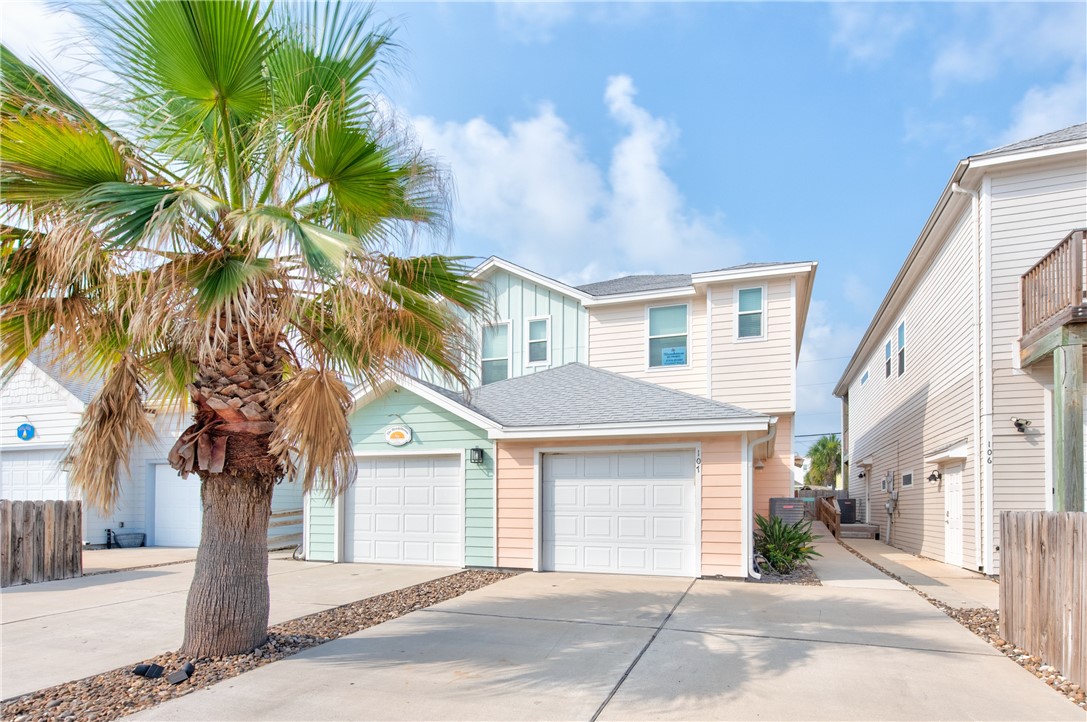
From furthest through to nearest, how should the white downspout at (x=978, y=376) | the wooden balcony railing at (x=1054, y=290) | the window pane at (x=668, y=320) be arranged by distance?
1. the window pane at (x=668, y=320)
2. the white downspout at (x=978, y=376)
3. the wooden balcony railing at (x=1054, y=290)

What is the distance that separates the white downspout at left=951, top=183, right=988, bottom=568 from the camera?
1064 centimetres

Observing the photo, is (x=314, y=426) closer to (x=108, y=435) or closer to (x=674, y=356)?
(x=108, y=435)

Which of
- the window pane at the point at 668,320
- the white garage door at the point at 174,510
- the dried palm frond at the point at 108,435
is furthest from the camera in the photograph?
the white garage door at the point at 174,510

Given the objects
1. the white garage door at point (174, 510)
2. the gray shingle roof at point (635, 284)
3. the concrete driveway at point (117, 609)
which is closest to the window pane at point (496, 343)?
the gray shingle roof at point (635, 284)

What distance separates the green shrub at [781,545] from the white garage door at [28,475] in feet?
49.7

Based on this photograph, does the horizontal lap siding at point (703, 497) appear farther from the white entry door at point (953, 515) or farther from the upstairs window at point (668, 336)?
the upstairs window at point (668, 336)

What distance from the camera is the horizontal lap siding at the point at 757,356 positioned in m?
13.8

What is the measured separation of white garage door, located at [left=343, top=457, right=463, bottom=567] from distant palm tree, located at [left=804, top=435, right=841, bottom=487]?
4014cm

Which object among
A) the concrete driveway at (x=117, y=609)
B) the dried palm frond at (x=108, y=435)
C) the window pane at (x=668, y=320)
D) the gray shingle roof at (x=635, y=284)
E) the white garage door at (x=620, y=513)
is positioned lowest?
the concrete driveway at (x=117, y=609)

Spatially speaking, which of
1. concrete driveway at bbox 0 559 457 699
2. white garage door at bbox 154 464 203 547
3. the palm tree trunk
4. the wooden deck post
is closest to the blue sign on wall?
concrete driveway at bbox 0 559 457 699

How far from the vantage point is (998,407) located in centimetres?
A: 1044

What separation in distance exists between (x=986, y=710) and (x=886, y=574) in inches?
268

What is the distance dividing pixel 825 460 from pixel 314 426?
46.6 m

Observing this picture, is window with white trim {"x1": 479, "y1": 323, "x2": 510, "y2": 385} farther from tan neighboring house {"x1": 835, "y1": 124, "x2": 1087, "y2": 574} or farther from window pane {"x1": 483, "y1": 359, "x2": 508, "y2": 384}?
tan neighboring house {"x1": 835, "y1": 124, "x2": 1087, "y2": 574}
